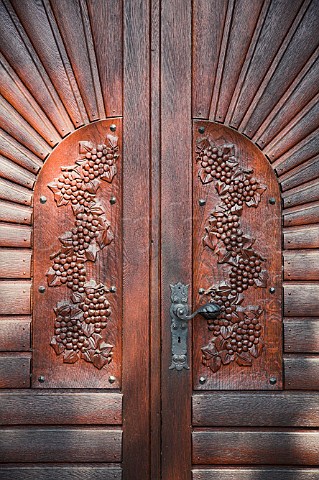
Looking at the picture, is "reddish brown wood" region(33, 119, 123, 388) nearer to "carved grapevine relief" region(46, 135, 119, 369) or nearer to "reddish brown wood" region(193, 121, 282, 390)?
"carved grapevine relief" region(46, 135, 119, 369)

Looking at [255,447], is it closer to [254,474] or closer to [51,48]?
[254,474]

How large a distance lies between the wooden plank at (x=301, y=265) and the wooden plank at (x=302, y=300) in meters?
0.03

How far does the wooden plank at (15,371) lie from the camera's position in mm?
2092

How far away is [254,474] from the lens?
209cm

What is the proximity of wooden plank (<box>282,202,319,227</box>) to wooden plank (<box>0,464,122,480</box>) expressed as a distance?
1008mm

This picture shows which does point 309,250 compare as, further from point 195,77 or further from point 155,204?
point 195,77

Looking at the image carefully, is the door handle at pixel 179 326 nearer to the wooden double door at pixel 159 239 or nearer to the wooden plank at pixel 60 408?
the wooden double door at pixel 159 239

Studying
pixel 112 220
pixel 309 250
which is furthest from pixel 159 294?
pixel 309 250

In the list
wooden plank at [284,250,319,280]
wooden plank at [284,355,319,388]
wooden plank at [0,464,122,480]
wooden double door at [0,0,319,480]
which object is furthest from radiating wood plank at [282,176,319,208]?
wooden plank at [0,464,122,480]

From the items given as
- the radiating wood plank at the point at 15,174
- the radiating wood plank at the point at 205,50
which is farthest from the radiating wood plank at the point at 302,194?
the radiating wood plank at the point at 15,174

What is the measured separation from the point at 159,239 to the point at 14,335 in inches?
22.9

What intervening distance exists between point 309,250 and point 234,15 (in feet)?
2.74

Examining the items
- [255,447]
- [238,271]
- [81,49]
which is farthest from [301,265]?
[81,49]

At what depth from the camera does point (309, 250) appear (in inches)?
83.4
